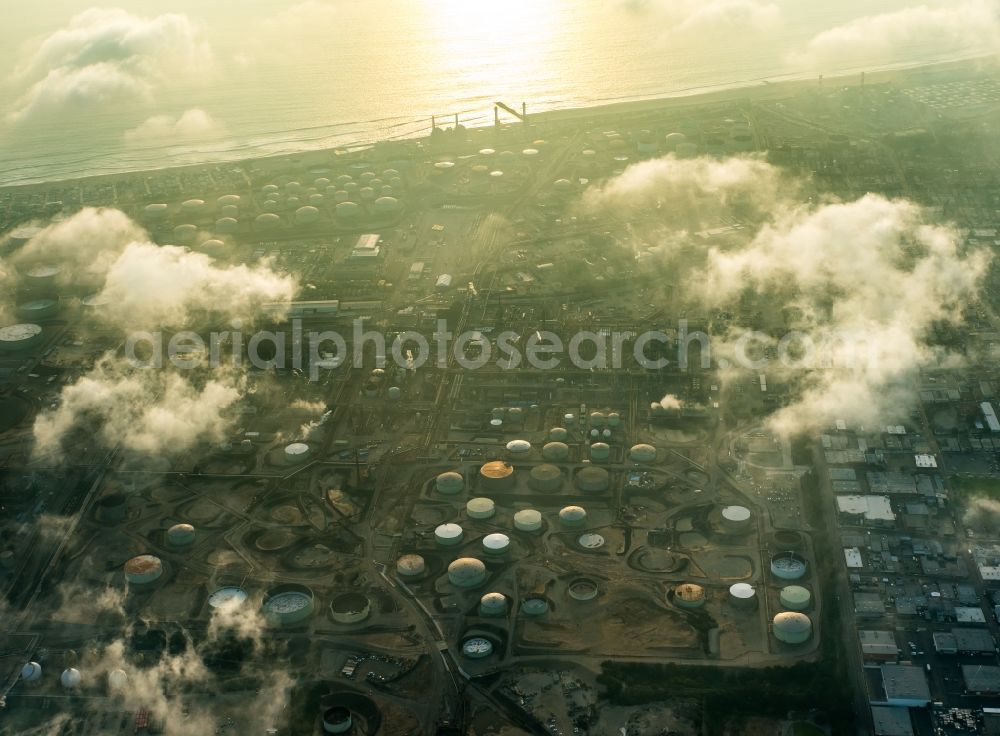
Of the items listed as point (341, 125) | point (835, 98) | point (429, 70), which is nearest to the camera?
point (835, 98)

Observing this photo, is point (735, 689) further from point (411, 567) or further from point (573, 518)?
point (411, 567)

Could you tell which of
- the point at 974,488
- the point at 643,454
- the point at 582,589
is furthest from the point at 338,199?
the point at 974,488

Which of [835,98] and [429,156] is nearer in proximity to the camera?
[429,156]

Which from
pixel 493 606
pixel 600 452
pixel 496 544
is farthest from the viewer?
pixel 600 452

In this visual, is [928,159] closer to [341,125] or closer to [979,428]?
[979,428]

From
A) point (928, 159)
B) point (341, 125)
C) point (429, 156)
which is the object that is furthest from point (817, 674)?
point (341, 125)

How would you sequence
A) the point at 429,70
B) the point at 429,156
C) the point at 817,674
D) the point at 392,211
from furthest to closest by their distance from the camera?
the point at 429,70 < the point at 429,156 < the point at 392,211 < the point at 817,674
